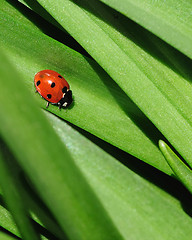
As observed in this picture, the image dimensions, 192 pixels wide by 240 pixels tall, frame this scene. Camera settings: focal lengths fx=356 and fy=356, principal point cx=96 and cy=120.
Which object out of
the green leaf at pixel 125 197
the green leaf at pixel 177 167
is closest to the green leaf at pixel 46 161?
the green leaf at pixel 125 197

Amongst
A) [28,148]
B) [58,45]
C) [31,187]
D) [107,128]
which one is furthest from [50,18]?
[28,148]

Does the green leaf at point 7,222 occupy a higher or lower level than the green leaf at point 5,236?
higher

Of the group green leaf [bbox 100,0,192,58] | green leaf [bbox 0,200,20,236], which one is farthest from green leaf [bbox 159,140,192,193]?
green leaf [bbox 0,200,20,236]

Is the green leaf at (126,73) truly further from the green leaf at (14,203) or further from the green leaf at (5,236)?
the green leaf at (5,236)

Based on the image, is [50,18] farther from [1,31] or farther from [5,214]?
[5,214]

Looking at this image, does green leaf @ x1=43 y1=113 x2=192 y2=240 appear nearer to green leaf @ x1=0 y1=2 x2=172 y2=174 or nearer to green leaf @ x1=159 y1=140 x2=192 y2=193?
green leaf @ x1=159 y1=140 x2=192 y2=193

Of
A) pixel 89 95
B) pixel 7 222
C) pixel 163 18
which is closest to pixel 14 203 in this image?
pixel 7 222

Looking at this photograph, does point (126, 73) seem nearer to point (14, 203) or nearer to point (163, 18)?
point (163, 18)
